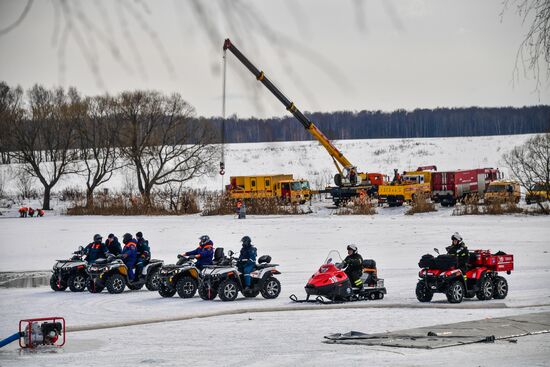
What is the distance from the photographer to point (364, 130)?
5422 mm

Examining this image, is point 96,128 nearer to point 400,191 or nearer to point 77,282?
point 77,282

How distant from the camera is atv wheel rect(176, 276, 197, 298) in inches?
899

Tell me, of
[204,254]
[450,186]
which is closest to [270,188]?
[450,186]

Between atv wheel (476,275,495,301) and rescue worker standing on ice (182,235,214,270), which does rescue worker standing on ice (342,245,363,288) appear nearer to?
atv wheel (476,275,495,301)

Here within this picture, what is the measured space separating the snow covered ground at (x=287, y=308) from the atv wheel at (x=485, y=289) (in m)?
0.45

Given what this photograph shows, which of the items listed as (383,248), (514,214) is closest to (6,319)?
(383,248)

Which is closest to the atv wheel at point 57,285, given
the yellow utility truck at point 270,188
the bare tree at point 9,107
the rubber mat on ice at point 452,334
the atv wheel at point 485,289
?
the atv wheel at point 485,289

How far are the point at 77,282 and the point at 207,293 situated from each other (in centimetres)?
553

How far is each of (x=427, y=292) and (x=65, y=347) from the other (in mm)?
9077

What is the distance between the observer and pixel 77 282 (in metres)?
25.6

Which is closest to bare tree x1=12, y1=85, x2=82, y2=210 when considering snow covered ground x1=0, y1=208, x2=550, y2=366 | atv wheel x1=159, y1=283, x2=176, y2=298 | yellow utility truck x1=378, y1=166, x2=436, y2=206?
snow covered ground x1=0, y1=208, x2=550, y2=366

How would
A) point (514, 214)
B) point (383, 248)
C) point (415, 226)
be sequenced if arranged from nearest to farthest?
point (383, 248), point (415, 226), point (514, 214)

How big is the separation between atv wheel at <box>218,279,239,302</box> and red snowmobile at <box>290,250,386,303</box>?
5.24 ft

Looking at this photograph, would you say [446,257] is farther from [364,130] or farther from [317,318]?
[364,130]
